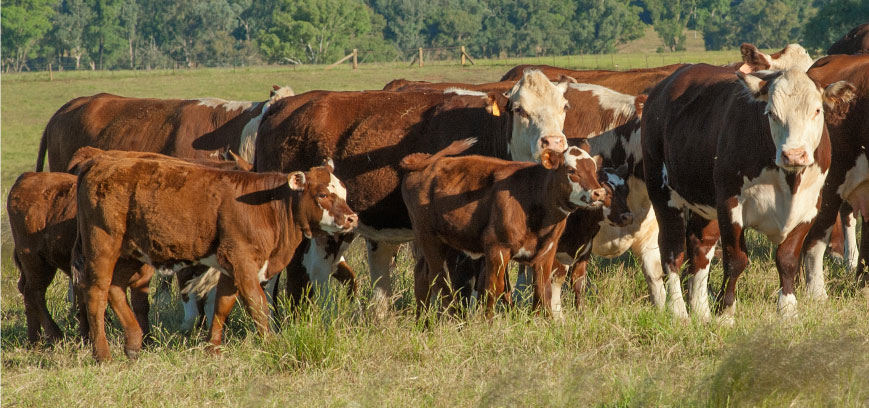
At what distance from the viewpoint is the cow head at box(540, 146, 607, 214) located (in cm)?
650

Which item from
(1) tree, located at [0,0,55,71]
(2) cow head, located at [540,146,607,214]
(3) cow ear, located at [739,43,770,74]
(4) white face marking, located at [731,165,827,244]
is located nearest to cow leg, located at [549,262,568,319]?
(2) cow head, located at [540,146,607,214]

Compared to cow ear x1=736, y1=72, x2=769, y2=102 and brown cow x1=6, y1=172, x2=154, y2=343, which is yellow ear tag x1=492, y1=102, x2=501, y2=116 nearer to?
cow ear x1=736, y1=72, x2=769, y2=102

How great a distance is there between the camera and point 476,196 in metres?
6.90

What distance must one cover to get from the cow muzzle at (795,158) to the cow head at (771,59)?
3658 mm

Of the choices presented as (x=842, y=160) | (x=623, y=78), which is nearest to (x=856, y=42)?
(x=623, y=78)

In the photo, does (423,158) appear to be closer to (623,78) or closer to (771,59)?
(771,59)

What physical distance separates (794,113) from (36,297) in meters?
5.42

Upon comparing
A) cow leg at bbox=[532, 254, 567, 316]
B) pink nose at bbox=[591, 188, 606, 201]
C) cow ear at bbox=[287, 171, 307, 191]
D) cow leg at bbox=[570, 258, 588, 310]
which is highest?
cow ear at bbox=[287, 171, 307, 191]

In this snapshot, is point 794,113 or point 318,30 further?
point 318,30

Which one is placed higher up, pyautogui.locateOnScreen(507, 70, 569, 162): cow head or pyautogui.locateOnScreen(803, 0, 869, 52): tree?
pyautogui.locateOnScreen(507, 70, 569, 162): cow head

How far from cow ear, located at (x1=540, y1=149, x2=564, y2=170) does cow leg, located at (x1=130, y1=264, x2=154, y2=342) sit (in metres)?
2.95

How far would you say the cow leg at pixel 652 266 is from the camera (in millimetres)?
7828

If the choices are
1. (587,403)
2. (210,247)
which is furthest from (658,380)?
(210,247)

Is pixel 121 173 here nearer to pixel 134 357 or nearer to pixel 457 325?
pixel 134 357
